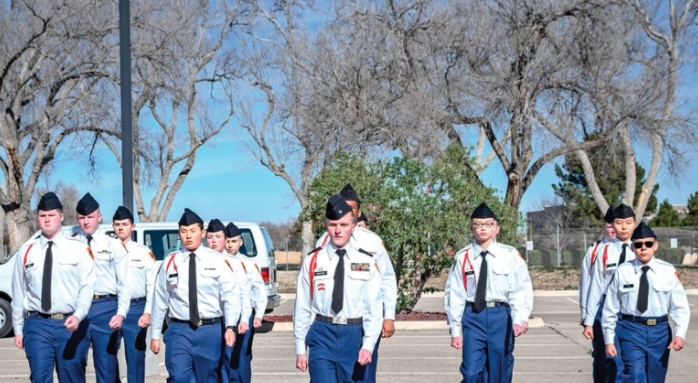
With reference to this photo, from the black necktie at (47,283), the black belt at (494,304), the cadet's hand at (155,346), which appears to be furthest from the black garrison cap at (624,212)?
the black necktie at (47,283)

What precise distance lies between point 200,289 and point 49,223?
150 cm

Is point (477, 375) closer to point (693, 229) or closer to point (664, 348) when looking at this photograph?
point (664, 348)

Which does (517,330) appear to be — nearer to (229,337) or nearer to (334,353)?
(334,353)

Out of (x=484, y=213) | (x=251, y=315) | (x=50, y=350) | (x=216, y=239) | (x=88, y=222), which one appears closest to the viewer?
(x=50, y=350)

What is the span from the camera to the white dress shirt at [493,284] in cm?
847

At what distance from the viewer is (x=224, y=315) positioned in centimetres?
809

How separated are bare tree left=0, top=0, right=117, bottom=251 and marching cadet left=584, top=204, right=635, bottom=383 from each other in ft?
61.4

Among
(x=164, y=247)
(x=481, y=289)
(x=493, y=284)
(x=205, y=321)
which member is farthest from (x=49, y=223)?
(x=164, y=247)

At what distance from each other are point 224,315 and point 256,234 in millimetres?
8407

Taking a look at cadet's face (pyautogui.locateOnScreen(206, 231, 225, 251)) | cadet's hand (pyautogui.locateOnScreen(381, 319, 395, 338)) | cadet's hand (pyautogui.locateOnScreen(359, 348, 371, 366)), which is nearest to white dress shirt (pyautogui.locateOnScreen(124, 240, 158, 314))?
cadet's face (pyautogui.locateOnScreen(206, 231, 225, 251))

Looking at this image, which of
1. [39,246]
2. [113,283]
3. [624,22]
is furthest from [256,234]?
[624,22]

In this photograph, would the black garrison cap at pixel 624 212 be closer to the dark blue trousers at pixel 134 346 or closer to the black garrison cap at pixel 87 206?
the dark blue trousers at pixel 134 346

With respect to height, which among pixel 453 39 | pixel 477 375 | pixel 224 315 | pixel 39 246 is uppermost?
pixel 453 39

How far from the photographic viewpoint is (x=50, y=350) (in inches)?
321
